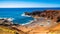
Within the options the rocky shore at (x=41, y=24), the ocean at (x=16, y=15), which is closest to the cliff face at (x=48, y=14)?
the rocky shore at (x=41, y=24)

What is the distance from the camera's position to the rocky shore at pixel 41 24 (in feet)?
6.95

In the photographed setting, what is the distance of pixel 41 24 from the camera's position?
219 centimetres

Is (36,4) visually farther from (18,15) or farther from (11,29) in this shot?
(11,29)

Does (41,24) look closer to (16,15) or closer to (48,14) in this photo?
(48,14)

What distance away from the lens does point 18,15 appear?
7.07 feet

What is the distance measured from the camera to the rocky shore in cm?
212

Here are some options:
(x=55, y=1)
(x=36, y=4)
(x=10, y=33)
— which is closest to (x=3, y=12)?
(x=10, y=33)

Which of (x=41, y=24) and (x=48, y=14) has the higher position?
(x=48, y=14)

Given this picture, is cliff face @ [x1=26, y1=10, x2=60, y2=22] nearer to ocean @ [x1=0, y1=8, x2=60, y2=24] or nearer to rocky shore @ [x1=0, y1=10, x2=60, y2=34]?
rocky shore @ [x1=0, y1=10, x2=60, y2=34]

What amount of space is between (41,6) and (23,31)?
1.84ft

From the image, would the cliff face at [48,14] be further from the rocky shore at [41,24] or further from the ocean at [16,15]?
the ocean at [16,15]

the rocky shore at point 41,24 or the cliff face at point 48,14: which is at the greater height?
the cliff face at point 48,14

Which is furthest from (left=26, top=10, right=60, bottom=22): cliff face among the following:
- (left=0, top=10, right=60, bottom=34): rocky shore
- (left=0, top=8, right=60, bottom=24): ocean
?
(left=0, top=8, right=60, bottom=24): ocean

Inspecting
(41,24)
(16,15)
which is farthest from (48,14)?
(16,15)
